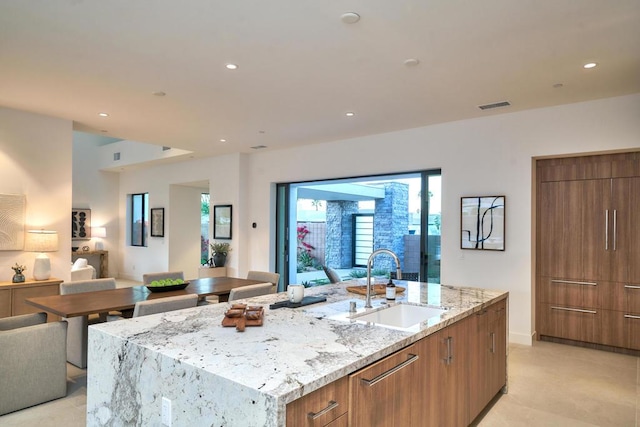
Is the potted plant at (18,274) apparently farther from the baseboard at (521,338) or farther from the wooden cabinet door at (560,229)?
the wooden cabinet door at (560,229)

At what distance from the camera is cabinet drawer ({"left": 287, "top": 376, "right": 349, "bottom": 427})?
1.27 metres

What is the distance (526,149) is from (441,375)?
3470 millimetres

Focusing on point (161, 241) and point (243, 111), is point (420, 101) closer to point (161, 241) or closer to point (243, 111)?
point (243, 111)

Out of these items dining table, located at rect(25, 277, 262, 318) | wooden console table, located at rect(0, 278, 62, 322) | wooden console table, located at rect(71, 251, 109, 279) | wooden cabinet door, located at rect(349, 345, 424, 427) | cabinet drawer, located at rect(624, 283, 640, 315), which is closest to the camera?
wooden cabinet door, located at rect(349, 345, 424, 427)

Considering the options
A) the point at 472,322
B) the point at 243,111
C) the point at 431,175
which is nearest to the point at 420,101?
the point at 431,175

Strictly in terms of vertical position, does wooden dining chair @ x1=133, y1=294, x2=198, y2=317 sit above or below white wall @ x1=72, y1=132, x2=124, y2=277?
below

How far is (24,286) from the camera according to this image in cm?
454

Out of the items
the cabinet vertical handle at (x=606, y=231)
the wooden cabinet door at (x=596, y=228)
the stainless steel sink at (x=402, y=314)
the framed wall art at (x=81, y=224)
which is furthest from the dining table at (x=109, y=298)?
the framed wall art at (x=81, y=224)

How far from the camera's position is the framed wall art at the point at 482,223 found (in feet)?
15.7

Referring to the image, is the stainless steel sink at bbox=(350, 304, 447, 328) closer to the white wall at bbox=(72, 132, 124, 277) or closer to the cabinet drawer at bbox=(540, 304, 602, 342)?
the cabinet drawer at bbox=(540, 304, 602, 342)

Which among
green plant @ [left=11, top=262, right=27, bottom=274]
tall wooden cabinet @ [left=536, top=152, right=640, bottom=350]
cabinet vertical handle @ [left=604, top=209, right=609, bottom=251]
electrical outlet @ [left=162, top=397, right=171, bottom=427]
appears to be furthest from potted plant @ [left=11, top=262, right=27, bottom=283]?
cabinet vertical handle @ [left=604, top=209, right=609, bottom=251]

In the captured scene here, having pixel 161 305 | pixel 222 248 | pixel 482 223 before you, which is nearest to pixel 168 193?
pixel 222 248

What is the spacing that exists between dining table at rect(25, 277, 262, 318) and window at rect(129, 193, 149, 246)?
5953 mm

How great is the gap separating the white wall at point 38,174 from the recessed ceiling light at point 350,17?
4294 millimetres
